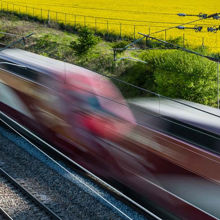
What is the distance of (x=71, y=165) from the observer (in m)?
11.9

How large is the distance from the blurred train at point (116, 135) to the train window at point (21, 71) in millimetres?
44

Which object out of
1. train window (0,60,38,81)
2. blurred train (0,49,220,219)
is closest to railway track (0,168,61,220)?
blurred train (0,49,220,219)

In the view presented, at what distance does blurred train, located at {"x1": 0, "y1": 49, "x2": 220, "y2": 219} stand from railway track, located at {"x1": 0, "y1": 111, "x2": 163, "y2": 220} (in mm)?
187

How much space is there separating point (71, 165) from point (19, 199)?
6.72ft

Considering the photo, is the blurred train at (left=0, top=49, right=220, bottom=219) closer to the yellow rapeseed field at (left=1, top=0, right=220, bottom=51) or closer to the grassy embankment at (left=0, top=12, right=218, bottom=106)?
the grassy embankment at (left=0, top=12, right=218, bottom=106)

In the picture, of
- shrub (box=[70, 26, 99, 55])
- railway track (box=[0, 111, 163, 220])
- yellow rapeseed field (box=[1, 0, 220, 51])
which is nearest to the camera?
railway track (box=[0, 111, 163, 220])

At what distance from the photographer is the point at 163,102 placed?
10.2 metres

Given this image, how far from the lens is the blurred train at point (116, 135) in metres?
8.31

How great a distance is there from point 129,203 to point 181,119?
2394mm

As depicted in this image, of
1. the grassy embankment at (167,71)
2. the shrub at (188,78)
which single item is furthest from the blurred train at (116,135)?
the shrub at (188,78)

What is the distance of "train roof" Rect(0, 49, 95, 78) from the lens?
512 inches

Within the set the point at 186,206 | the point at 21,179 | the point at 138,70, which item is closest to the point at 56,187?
the point at 21,179

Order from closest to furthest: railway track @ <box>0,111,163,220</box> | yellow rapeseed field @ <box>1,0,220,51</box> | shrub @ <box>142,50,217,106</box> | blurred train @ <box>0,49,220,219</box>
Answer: blurred train @ <box>0,49,220,219</box> < railway track @ <box>0,111,163,220</box> < shrub @ <box>142,50,217,106</box> < yellow rapeseed field @ <box>1,0,220,51</box>

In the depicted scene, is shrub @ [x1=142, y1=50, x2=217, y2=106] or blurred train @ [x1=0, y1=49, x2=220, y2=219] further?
shrub @ [x1=142, y1=50, x2=217, y2=106]
